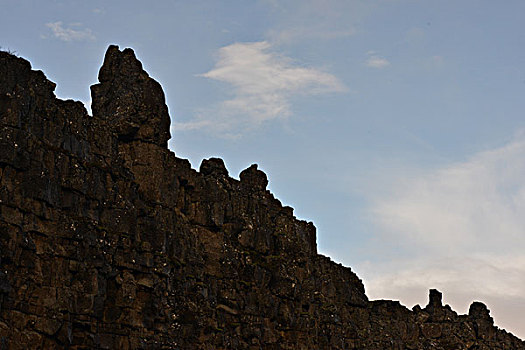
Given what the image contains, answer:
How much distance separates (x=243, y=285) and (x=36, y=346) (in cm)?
2190

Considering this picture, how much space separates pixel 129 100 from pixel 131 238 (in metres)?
8.65

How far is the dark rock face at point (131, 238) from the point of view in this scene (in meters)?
42.8

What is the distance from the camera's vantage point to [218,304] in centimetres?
5888

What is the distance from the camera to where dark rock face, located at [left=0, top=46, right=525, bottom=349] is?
42844mm

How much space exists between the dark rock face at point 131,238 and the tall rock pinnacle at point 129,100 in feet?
0.22

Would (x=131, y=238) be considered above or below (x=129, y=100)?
below

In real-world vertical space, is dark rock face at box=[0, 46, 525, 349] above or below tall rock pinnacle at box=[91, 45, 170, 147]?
below

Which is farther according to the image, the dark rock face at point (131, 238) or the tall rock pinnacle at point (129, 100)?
the tall rock pinnacle at point (129, 100)

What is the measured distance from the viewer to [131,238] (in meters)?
49.8

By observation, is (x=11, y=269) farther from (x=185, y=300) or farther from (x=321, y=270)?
(x=321, y=270)

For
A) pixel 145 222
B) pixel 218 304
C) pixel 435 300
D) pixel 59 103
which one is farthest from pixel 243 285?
pixel 435 300

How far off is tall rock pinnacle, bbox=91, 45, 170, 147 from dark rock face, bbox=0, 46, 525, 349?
68 mm

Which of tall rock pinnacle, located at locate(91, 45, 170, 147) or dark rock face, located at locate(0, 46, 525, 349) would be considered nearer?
dark rock face, located at locate(0, 46, 525, 349)

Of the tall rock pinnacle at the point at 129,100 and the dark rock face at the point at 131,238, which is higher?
the tall rock pinnacle at the point at 129,100
